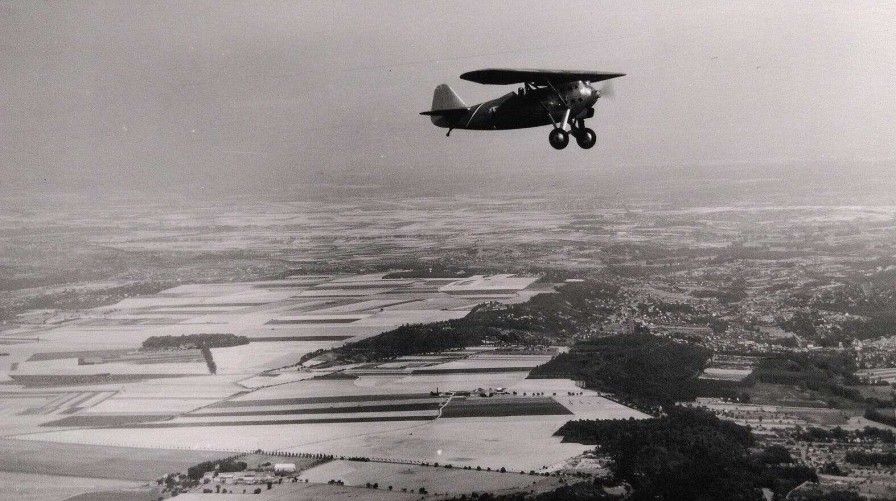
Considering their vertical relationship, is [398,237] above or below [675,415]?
above

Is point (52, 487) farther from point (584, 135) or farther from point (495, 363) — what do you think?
point (584, 135)

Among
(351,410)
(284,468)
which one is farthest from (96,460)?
(351,410)

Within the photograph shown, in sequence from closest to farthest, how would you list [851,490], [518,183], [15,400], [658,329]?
[851,490]
[15,400]
[658,329]
[518,183]

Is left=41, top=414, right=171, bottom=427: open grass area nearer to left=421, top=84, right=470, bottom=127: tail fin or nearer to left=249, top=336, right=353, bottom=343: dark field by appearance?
left=249, top=336, right=353, bottom=343: dark field

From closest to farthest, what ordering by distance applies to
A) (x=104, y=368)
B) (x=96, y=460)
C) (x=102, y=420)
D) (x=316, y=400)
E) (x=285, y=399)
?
(x=96, y=460) → (x=102, y=420) → (x=316, y=400) → (x=285, y=399) → (x=104, y=368)

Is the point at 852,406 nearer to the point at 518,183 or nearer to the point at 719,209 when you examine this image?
the point at 719,209

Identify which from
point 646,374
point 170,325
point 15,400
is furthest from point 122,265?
point 646,374
